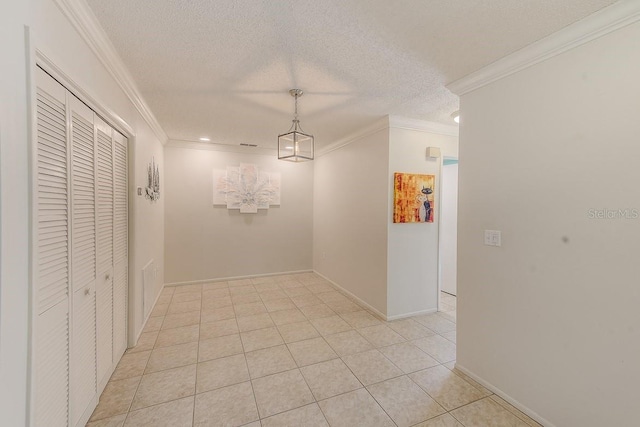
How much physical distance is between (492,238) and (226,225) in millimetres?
4102

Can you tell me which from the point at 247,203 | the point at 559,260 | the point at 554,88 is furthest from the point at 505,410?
the point at 247,203

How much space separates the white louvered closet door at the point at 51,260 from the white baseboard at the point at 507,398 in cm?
272

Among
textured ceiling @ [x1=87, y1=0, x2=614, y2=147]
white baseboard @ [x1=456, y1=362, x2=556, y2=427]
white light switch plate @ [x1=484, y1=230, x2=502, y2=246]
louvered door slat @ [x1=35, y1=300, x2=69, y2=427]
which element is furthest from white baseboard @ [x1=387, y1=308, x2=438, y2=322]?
louvered door slat @ [x1=35, y1=300, x2=69, y2=427]

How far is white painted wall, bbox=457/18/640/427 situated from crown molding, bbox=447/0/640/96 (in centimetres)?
4

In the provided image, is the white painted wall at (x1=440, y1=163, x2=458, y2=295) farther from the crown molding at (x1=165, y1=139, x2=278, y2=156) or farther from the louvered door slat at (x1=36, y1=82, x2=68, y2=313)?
the louvered door slat at (x1=36, y1=82, x2=68, y2=313)

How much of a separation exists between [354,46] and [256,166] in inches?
136

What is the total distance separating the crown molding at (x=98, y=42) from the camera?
1350mm

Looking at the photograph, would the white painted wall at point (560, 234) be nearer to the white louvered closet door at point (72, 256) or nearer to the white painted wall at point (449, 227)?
the white painted wall at point (449, 227)

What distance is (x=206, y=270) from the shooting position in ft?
15.1

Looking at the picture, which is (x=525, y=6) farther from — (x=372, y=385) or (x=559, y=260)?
(x=372, y=385)

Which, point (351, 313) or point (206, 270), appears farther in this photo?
point (206, 270)

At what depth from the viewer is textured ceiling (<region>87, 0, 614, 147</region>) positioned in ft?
4.64

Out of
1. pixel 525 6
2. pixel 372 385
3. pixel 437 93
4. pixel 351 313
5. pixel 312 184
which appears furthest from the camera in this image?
pixel 312 184

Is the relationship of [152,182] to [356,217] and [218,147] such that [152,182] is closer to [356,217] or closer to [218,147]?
[218,147]
